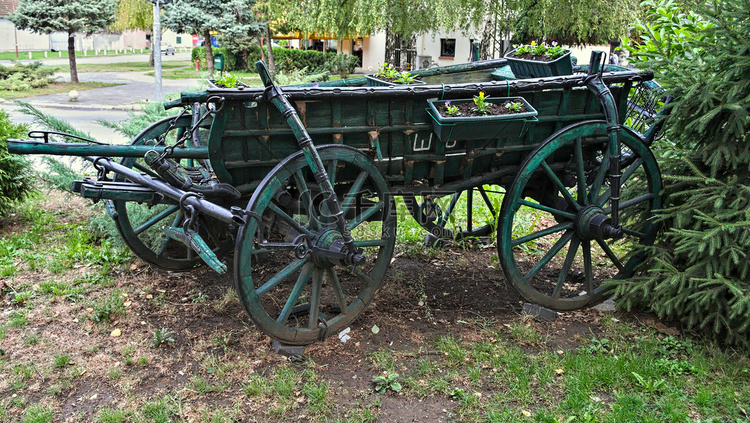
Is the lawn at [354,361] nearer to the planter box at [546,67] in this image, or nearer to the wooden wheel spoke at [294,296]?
the wooden wheel spoke at [294,296]

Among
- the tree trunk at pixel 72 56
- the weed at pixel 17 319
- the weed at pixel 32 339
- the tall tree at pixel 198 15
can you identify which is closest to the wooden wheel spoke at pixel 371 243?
the weed at pixel 32 339

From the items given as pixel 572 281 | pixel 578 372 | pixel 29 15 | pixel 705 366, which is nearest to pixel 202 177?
pixel 578 372

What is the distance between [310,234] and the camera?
381 cm

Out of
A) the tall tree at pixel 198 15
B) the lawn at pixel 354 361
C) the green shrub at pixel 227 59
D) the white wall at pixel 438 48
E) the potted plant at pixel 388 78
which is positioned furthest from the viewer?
the green shrub at pixel 227 59

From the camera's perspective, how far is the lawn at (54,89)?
19594mm

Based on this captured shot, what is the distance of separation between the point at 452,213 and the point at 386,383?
3268 mm

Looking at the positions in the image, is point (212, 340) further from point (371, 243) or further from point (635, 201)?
Answer: point (635, 201)

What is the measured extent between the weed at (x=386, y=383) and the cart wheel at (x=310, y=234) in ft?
1.58

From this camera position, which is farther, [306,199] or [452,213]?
[452,213]

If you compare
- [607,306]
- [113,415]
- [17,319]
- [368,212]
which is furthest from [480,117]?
[17,319]

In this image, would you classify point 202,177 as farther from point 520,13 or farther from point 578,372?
point 520,13

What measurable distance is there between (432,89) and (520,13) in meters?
15.7

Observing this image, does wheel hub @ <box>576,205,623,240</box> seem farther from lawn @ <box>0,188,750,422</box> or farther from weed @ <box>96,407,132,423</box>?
weed @ <box>96,407,132,423</box>

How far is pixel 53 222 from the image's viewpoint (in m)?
6.62
